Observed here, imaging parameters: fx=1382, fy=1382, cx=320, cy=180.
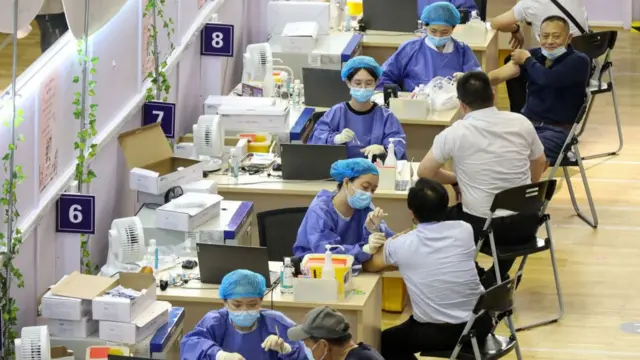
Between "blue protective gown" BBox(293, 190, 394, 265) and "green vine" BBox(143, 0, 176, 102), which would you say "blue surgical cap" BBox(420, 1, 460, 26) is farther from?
"blue protective gown" BBox(293, 190, 394, 265)

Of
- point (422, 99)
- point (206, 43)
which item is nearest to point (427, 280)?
point (422, 99)

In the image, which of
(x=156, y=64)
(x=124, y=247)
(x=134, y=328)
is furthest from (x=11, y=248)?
(x=156, y=64)

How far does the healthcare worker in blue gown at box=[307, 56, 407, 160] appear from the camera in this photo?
8391 mm

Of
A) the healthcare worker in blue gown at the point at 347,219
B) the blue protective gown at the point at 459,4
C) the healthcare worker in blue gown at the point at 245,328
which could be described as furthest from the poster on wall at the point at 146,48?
the blue protective gown at the point at 459,4

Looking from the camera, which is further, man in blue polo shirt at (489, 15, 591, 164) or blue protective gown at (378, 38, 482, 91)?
blue protective gown at (378, 38, 482, 91)

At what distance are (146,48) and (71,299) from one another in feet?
8.44

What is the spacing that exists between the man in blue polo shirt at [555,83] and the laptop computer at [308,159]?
1.80 metres

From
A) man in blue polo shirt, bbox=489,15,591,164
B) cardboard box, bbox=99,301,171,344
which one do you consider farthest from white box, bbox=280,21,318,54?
cardboard box, bbox=99,301,171,344

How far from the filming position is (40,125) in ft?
21.0

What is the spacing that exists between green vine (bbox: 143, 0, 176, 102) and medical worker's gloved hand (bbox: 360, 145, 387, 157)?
131cm

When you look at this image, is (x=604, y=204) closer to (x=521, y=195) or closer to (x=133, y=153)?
(x=521, y=195)

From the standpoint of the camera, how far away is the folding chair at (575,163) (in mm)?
8961

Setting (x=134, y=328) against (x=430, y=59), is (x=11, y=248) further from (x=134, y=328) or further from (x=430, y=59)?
(x=430, y=59)

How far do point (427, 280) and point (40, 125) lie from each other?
1.93 meters
